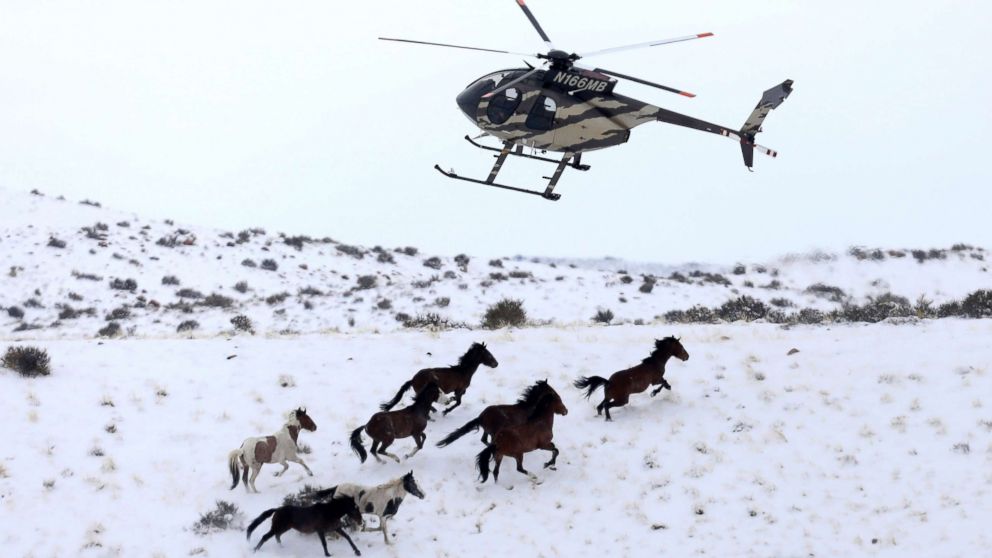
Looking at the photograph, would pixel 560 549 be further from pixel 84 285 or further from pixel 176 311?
pixel 84 285

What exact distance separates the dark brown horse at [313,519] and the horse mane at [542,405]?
11.1ft

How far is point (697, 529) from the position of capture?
437 inches

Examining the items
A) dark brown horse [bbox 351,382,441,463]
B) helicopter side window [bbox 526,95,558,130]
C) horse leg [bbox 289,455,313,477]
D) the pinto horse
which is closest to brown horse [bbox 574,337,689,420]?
dark brown horse [bbox 351,382,441,463]

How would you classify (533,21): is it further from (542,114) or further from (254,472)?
(254,472)

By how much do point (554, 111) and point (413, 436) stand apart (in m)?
9.82

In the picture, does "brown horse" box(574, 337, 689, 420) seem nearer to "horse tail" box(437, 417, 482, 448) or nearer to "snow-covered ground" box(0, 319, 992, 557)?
"snow-covered ground" box(0, 319, 992, 557)

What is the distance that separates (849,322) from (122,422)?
1520 centimetres

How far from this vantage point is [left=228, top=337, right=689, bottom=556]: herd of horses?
1050cm

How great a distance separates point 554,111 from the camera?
20031 millimetres

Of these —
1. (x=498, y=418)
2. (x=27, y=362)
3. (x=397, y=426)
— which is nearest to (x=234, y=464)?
(x=397, y=426)

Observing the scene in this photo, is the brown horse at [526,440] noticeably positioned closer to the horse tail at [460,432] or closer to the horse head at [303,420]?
the horse tail at [460,432]

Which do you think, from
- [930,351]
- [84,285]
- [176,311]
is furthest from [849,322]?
[84,285]

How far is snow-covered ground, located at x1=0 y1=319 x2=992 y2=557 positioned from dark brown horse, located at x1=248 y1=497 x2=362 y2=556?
38 cm

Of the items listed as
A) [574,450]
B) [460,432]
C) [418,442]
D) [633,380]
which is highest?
[633,380]
